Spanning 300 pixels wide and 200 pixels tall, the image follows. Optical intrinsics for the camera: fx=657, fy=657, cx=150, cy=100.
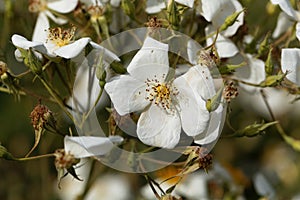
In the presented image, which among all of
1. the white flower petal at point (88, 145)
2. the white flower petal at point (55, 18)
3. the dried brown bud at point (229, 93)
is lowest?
the white flower petal at point (88, 145)

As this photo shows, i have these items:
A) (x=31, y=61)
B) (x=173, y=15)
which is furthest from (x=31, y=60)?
(x=173, y=15)

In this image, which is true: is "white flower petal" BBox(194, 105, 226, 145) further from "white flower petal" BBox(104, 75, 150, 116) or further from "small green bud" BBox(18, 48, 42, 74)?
"small green bud" BBox(18, 48, 42, 74)

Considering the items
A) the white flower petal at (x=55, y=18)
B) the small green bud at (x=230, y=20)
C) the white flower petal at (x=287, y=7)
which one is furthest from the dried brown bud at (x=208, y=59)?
the white flower petal at (x=55, y=18)

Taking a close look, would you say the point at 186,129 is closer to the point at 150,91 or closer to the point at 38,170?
the point at 150,91

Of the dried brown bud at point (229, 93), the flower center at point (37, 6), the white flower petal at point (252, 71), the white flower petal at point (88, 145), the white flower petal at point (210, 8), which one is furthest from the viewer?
the flower center at point (37, 6)

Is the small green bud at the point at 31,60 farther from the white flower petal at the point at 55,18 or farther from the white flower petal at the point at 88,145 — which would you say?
the white flower petal at the point at 55,18

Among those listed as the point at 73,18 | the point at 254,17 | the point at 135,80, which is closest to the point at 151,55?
the point at 135,80
